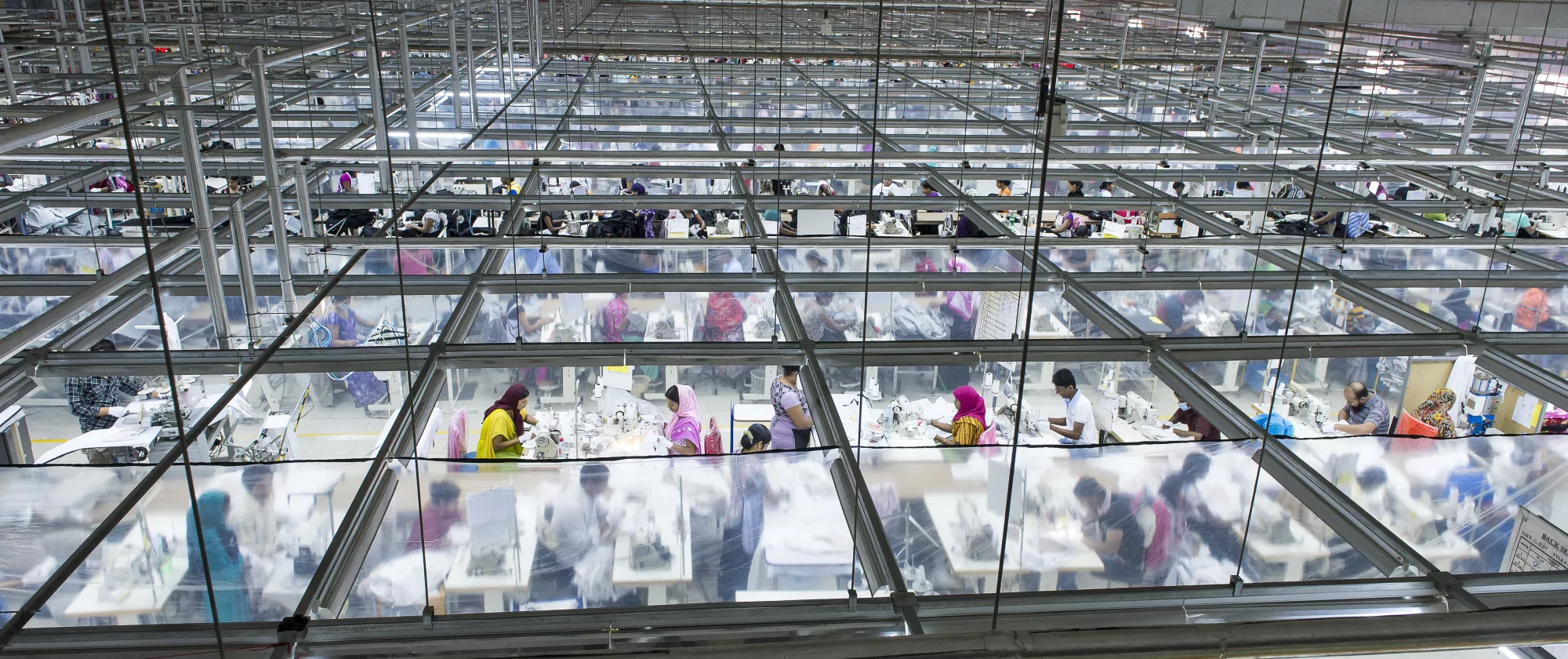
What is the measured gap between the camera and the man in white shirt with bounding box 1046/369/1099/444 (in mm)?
6316

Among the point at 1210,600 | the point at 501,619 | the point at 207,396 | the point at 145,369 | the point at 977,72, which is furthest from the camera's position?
the point at 977,72

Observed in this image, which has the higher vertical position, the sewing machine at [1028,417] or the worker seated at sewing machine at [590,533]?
the worker seated at sewing machine at [590,533]

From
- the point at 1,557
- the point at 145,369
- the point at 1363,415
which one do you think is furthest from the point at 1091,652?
the point at 1363,415

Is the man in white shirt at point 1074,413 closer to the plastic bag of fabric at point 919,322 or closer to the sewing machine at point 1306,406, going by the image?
the plastic bag of fabric at point 919,322

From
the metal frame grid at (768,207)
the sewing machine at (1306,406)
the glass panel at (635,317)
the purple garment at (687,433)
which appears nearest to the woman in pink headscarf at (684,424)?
the purple garment at (687,433)

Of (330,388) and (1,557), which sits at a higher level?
(1,557)

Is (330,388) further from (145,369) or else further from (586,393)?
(586,393)

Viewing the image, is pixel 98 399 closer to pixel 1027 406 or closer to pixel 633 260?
pixel 633 260

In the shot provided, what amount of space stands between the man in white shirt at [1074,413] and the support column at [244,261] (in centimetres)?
485

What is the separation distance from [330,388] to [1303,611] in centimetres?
518

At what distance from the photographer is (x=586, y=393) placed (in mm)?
6504

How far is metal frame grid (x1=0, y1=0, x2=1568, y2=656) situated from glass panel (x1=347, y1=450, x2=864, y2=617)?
5.4 inches

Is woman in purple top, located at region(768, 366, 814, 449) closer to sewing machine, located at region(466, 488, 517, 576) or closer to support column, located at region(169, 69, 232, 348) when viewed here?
sewing machine, located at region(466, 488, 517, 576)

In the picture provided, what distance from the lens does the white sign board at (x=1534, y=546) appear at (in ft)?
9.59
